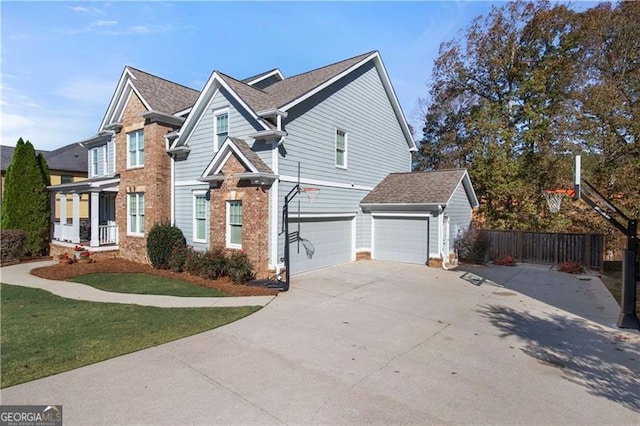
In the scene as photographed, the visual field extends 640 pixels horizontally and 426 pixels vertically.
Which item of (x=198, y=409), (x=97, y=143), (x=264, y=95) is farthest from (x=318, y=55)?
(x=198, y=409)

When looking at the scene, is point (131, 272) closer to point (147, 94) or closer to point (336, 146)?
point (147, 94)

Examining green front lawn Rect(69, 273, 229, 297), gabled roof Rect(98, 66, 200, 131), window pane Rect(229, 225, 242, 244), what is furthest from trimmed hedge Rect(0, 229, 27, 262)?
window pane Rect(229, 225, 242, 244)

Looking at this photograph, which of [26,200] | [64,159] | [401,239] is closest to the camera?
[401,239]

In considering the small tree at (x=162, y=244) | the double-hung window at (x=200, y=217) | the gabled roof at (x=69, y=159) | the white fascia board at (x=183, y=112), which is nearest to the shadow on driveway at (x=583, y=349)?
the double-hung window at (x=200, y=217)

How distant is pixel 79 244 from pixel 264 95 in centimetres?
1168

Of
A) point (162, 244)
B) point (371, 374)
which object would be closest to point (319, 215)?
point (162, 244)

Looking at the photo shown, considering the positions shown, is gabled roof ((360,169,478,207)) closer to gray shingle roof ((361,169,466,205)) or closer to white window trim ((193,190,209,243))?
gray shingle roof ((361,169,466,205))

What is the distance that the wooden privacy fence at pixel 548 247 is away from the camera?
15211 mm

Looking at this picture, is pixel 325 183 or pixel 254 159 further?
pixel 325 183

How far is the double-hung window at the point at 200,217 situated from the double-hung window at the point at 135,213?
133 inches

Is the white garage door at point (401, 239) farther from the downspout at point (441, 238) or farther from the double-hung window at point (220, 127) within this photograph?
the double-hung window at point (220, 127)

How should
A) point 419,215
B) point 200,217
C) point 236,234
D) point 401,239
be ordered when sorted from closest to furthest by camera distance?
point 236,234
point 200,217
point 419,215
point 401,239

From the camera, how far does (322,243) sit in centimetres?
1445

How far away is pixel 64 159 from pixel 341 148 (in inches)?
1096
